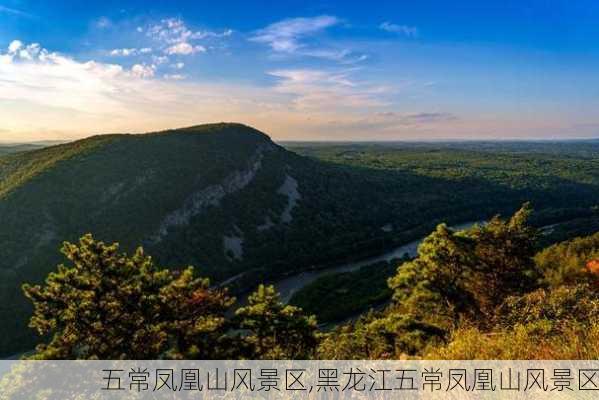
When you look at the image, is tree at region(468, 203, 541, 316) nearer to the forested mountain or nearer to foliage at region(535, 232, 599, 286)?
foliage at region(535, 232, 599, 286)

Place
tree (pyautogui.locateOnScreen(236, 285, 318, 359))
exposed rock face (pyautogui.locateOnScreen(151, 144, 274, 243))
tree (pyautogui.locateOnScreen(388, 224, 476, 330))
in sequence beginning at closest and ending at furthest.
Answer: tree (pyautogui.locateOnScreen(236, 285, 318, 359))
tree (pyautogui.locateOnScreen(388, 224, 476, 330))
exposed rock face (pyautogui.locateOnScreen(151, 144, 274, 243))

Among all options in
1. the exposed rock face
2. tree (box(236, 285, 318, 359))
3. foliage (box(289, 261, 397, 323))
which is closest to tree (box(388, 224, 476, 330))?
tree (box(236, 285, 318, 359))

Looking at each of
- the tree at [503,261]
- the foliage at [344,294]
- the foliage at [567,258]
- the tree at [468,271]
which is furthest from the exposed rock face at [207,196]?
the tree at [503,261]

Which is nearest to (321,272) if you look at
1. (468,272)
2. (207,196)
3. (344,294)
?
(344,294)

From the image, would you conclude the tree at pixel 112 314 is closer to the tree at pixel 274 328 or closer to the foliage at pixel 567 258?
the tree at pixel 274 328

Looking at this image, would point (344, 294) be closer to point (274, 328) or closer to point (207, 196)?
point (207, 196)

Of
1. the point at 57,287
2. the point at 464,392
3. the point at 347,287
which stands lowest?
the point at 347,287

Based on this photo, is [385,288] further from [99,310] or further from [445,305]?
[99,310]

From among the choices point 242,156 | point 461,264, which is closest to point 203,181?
point 242,156
